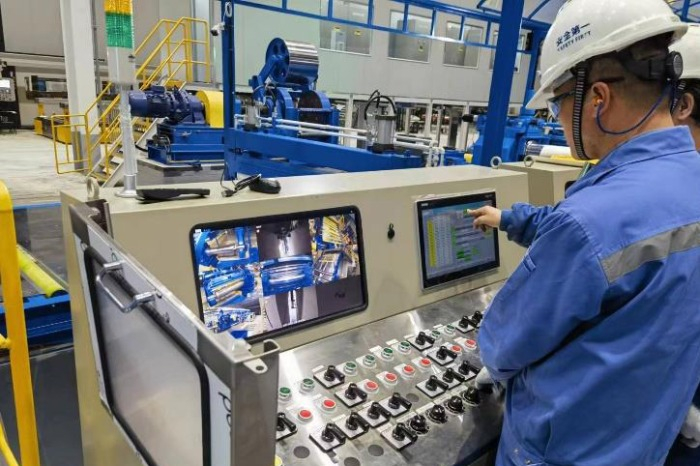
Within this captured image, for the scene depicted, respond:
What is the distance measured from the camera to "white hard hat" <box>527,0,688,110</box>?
0.91 meters

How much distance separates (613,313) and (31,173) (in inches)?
343

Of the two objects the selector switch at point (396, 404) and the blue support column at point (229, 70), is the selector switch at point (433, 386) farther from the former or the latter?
the blue support column at point (229, 70)

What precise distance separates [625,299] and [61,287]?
6.75ft

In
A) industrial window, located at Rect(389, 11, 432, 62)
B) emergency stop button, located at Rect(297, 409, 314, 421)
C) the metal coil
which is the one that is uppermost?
industrial window, located at Rect(389, 11, 432, 62)

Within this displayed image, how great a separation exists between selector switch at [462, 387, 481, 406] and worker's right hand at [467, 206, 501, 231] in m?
0.58

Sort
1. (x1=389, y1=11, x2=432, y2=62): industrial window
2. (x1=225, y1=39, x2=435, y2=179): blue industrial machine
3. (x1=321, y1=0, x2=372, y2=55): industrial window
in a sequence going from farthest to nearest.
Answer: (x1=389, y1=11, x2=432, y2=62): industrial window → (x1=321, y1=0, x2=372, y2=55): industrial window → (x1=225, y1=39, x2=435, y2=179): blue industrial machine

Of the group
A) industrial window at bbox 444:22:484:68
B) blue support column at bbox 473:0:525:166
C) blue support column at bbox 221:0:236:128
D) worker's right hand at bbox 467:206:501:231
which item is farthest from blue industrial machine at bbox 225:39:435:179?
industrial window at bbox 444:22:484:68

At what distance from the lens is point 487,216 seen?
1627 millimetres

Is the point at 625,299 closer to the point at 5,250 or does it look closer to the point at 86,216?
the point at 86,216

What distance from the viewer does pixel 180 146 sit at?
6.70 m

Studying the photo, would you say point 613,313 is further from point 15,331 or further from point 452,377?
point 15,331

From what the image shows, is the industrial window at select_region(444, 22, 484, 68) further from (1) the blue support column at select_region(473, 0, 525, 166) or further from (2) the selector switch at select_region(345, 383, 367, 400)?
(2) the selector switch at select_region(345, 383, 367, 400)

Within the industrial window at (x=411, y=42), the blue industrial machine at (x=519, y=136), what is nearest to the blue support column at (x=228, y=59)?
the blue industrial machine at (x=519, y=136)

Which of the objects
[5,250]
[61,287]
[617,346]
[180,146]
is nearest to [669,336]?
[617,346]
